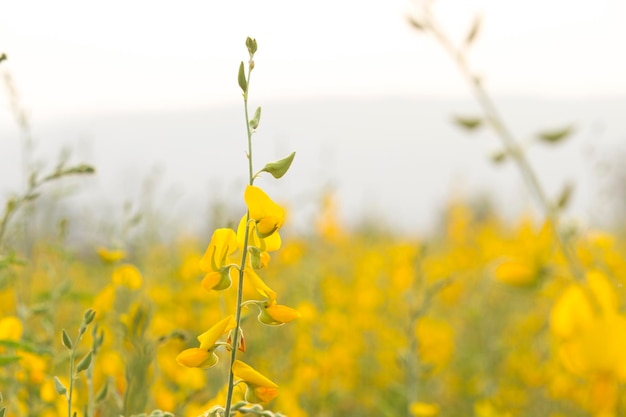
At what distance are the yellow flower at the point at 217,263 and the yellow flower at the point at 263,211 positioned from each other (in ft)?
0.18

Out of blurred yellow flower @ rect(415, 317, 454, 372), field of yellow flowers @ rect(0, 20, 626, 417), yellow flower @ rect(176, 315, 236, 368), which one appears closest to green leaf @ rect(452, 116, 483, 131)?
field of yellow flowers @ rect(0, 20, 626, 417)

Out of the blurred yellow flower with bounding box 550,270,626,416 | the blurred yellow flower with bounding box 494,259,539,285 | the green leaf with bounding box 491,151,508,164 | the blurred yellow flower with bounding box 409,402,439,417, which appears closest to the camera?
the blurred yellow flower with bounding box 550,270,626,416

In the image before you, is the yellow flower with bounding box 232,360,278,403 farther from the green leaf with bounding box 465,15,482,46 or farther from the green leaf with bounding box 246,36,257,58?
the green leaf with bounding box 465,15,482,46

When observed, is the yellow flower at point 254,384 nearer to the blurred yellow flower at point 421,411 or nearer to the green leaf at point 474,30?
the green leaf at point 474,30

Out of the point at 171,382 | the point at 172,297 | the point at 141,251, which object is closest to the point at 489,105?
the point at 171,382

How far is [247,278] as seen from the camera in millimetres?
1151

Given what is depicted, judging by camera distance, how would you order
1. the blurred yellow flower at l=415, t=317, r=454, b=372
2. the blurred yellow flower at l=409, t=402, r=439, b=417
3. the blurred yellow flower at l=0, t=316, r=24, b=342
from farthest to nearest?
1. the blurred yellow flower at l=415, t=317, r=454, b=372
2. the blurred yellow flower at l=409, t=402, r=439, b=417
3. the blurred yellow flower at l=0, t=316, r=24, b=342

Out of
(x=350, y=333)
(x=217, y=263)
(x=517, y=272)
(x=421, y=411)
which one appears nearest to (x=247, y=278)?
(x=217, y=263)

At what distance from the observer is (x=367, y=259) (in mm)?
7762

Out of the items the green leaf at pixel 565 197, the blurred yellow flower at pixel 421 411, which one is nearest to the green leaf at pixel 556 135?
the green leaf at pixel 565 197

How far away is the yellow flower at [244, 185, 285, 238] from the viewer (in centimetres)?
112

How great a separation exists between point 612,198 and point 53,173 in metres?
4.99

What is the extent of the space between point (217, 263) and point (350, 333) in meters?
3.93

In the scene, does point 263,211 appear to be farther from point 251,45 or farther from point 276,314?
point 251,45
